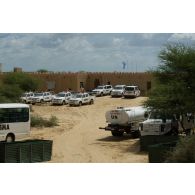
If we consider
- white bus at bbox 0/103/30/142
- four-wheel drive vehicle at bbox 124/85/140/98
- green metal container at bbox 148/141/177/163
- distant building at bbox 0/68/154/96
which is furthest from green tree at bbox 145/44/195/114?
distant building at bbox 0/68/154/96

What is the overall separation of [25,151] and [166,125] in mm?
9415

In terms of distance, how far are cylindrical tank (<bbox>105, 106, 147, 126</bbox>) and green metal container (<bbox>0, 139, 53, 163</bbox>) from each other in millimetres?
8414

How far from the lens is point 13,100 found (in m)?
41.5

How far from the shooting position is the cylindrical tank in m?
30.2

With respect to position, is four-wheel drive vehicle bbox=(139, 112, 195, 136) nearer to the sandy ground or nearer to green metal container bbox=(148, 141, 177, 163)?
the sandy ground

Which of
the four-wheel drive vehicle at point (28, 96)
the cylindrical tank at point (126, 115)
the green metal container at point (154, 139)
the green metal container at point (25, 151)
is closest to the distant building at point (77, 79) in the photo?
the four-wheel drive vehicle at point (28, 96)

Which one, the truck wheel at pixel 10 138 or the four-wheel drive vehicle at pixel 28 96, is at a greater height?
the four-wheel drive vehicle at pixel 28 96

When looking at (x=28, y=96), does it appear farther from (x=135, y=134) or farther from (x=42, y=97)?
(x=135, y=134)

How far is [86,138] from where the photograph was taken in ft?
105

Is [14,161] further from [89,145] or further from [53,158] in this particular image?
[89,145]

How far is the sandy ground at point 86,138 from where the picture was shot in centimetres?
2419

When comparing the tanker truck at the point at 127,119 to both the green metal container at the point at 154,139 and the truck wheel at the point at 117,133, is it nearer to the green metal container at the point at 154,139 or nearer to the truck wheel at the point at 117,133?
the truck wheel at the point at 117,133

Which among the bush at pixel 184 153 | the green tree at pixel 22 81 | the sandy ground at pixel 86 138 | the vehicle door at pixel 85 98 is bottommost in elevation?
the sandy ground at pixel 86 138

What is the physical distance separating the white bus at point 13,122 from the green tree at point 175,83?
7.17 meters
